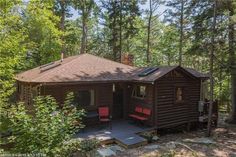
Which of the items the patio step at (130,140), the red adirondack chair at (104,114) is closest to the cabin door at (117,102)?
the red adirondack chair at (104,114)

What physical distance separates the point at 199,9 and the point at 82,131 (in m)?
10.4

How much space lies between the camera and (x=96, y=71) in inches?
558

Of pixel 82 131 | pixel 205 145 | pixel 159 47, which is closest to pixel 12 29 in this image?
pixel 82 131

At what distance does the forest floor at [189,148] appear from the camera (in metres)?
9.63

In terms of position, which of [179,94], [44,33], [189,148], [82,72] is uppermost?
[44,33]

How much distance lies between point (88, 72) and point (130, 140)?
466 centimetres

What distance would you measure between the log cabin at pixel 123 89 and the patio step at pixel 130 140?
6.24 ft

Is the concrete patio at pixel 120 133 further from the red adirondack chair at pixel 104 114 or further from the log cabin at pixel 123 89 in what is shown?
the log cabin at pixel 123 89

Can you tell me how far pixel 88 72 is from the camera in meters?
13.7

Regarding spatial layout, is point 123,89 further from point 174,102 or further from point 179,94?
point 179,94

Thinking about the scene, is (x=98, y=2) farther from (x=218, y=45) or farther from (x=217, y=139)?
(x=217, y=139)

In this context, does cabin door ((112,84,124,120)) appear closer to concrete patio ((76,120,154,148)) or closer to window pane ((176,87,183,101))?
concrete patio ((76,120,154,148))

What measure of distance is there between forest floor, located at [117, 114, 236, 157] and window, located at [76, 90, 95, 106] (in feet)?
13.0

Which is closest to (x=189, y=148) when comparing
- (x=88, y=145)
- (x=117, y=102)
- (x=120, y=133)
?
(x=120, y=133)
